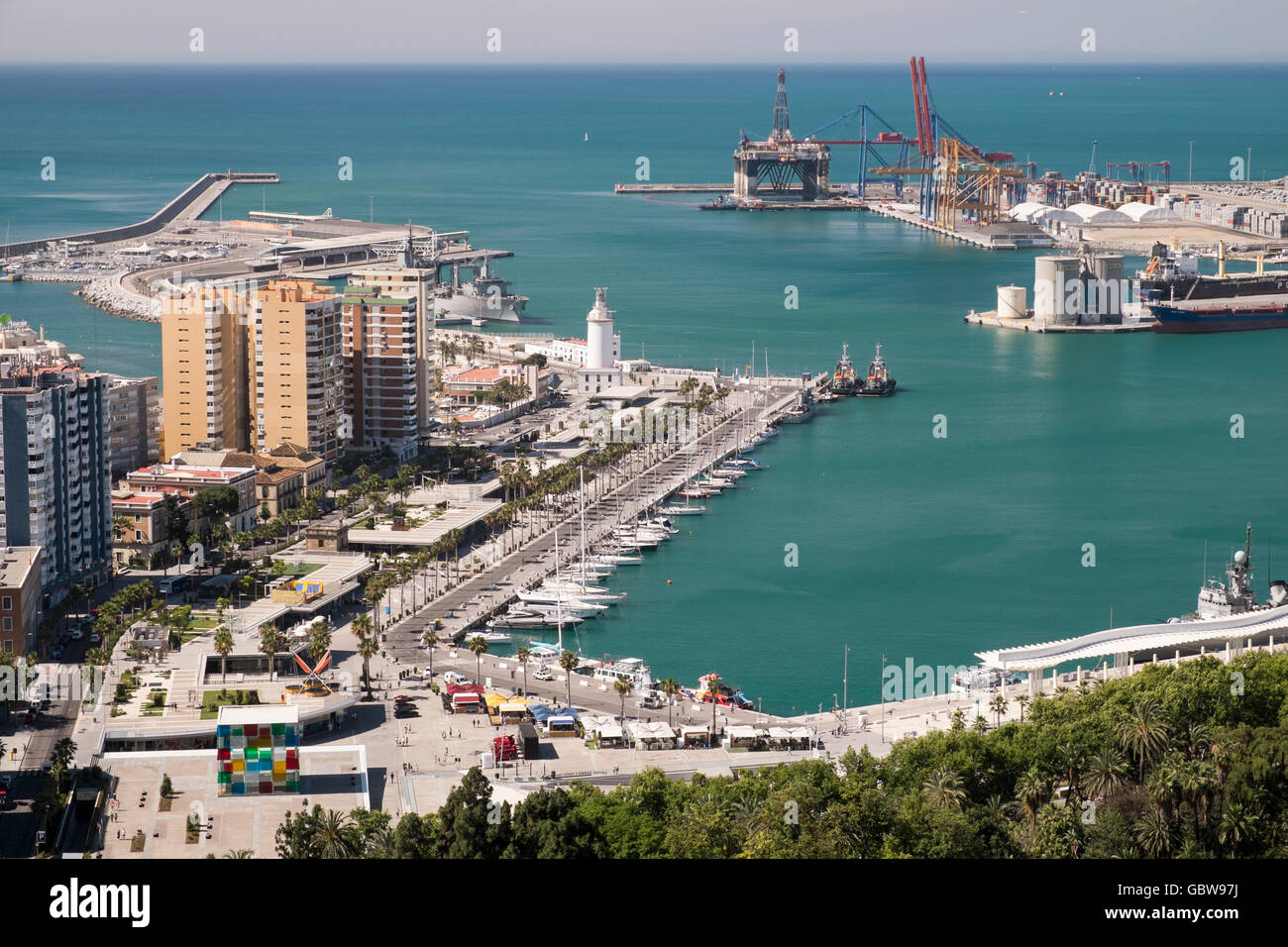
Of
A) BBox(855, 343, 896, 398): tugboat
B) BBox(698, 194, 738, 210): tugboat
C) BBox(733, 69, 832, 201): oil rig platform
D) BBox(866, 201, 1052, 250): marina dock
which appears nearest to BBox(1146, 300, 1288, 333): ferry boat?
BBox(855, 343, 896, 398): tugboat

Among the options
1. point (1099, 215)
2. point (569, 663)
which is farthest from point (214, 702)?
point (1099, 215)

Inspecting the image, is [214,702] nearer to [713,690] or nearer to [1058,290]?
[713,690]

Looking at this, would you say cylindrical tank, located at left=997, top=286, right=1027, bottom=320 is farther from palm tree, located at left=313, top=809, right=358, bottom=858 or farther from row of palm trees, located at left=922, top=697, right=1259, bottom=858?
palm tree, located at left=313, top=809, right=358, bottom=858

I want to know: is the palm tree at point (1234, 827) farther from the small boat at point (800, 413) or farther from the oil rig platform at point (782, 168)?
the oil rig platform at point (782, 168)

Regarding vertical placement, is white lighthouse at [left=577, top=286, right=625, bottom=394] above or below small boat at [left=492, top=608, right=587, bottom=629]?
above

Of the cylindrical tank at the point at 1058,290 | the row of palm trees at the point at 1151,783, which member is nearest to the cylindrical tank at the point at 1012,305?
the cylindrical tank at the point at 1058,290

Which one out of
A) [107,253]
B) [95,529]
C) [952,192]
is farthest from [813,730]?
[952,192]
